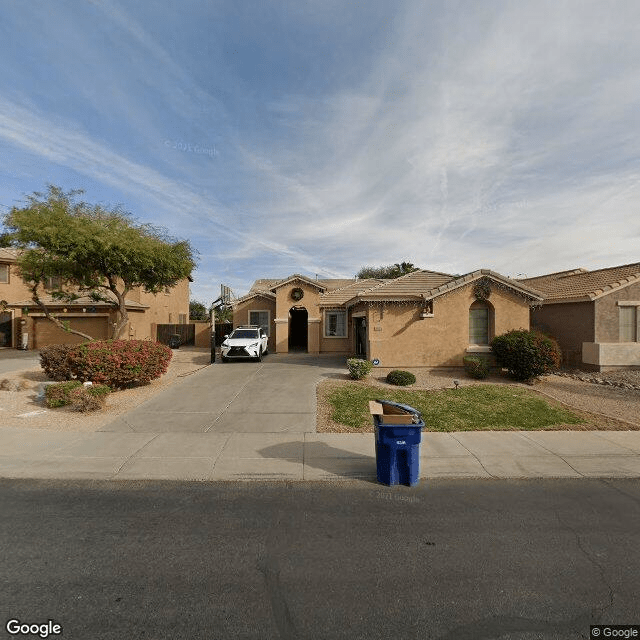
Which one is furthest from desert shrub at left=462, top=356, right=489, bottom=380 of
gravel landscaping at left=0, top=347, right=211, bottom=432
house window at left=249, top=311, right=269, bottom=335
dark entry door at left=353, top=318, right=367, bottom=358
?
house window at left=249, top=311, right=269, bottom=335

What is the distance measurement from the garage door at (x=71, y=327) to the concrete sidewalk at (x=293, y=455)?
1522 cm

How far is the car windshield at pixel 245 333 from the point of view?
1849 centimetres

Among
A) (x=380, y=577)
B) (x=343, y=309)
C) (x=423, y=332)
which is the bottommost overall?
(x=380, y=577)

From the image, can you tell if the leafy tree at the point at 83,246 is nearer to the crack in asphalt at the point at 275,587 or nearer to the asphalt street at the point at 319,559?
the asphalt street at the point at 319,559

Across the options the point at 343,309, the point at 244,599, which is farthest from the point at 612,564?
the point at 343,309

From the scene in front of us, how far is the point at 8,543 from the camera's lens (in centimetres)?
383

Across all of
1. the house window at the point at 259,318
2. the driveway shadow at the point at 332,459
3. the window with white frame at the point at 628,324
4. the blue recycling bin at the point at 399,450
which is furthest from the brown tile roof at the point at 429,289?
the blue recycling bin at the point at 399,450

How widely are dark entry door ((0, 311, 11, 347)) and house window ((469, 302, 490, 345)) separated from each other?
28.8 meters

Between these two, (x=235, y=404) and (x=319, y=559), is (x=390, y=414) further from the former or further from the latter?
(x=235, y=404)

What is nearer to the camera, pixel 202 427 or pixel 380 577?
pixel 380 577

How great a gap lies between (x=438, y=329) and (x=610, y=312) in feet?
25.4

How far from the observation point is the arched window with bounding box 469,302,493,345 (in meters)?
14.9

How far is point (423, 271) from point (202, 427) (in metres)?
13.6

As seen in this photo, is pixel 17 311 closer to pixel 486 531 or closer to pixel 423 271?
pixel 423 271
